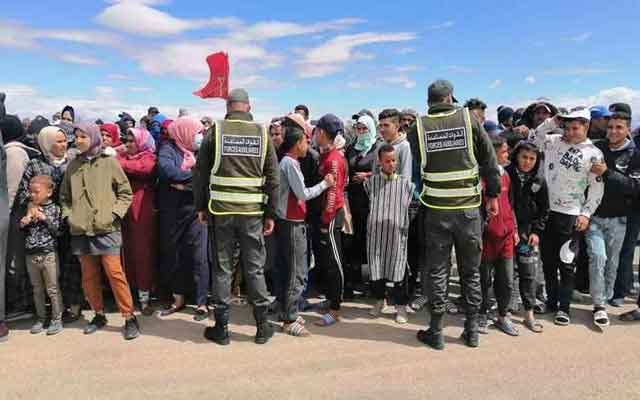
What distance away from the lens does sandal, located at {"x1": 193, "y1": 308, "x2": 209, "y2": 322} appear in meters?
4.57

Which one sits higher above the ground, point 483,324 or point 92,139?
point 92,139

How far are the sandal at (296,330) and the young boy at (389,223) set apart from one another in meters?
0.88

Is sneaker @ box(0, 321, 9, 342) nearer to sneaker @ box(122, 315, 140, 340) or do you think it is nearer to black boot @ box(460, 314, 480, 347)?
sneaker @ box(122, 315, 140, 340)

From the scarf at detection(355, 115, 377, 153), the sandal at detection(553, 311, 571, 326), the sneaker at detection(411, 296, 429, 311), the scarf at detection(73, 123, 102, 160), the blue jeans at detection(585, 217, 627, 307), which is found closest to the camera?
the scarf at detection(73, 123, 102, 160)

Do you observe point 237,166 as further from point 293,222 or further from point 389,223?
point 389,223

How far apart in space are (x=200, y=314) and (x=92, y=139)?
1.89m

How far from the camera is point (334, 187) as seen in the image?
14.2ft

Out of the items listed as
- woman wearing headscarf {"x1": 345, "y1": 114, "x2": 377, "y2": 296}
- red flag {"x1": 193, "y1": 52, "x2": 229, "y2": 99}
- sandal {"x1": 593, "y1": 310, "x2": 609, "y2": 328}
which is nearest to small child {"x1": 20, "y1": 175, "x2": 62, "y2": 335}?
red flag {"x1": 193, "y1": 52, "x2": 229, "y2": 99}

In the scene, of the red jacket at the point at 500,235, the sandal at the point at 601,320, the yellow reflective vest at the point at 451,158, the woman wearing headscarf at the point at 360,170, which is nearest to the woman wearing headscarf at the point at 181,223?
the woman wearing headscarf at the point at 360,170

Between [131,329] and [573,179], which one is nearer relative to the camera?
[131,329]

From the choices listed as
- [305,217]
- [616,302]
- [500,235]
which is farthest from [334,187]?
[616,302]

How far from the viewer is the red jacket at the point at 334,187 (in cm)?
431

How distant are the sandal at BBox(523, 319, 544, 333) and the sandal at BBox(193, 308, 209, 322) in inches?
119

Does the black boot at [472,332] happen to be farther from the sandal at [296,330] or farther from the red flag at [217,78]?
the red flag at [217,78]
